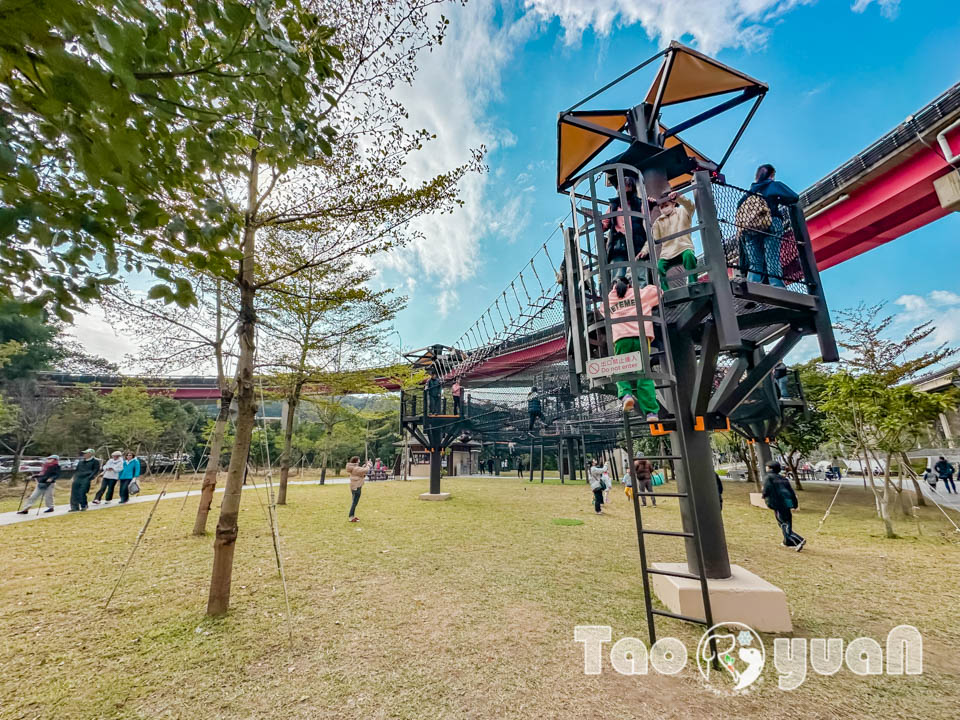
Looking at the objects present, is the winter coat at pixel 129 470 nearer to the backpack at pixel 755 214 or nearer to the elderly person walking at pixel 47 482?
the elderly person walking at pixel 47 482

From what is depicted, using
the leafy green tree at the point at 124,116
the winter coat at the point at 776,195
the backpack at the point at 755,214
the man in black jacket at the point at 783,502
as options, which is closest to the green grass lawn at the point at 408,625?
the man in black jacket at the point at 783,502

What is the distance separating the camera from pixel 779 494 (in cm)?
699

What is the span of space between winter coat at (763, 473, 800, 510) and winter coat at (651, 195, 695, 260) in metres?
A: 5.54

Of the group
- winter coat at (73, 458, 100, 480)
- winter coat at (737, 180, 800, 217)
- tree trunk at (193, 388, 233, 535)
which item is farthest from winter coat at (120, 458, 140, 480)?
winter coat at (737, 180, 800, 217)

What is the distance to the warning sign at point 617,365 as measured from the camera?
10.5 feet

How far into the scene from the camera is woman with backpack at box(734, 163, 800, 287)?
4.08 meters

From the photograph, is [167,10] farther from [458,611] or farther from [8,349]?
[8,349]

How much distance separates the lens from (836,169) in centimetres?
991

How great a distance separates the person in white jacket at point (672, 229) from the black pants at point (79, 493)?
49.3 ft

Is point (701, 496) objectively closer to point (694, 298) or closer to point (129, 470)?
point (694, 298)

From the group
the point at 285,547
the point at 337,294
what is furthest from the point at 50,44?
the point at 285,547

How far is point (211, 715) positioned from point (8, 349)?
77.9 feet

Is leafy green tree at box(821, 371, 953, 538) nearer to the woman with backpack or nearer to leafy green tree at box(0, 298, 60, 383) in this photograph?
the woman with backpack

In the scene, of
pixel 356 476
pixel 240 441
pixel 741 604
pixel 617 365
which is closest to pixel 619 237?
pixel 617 365
